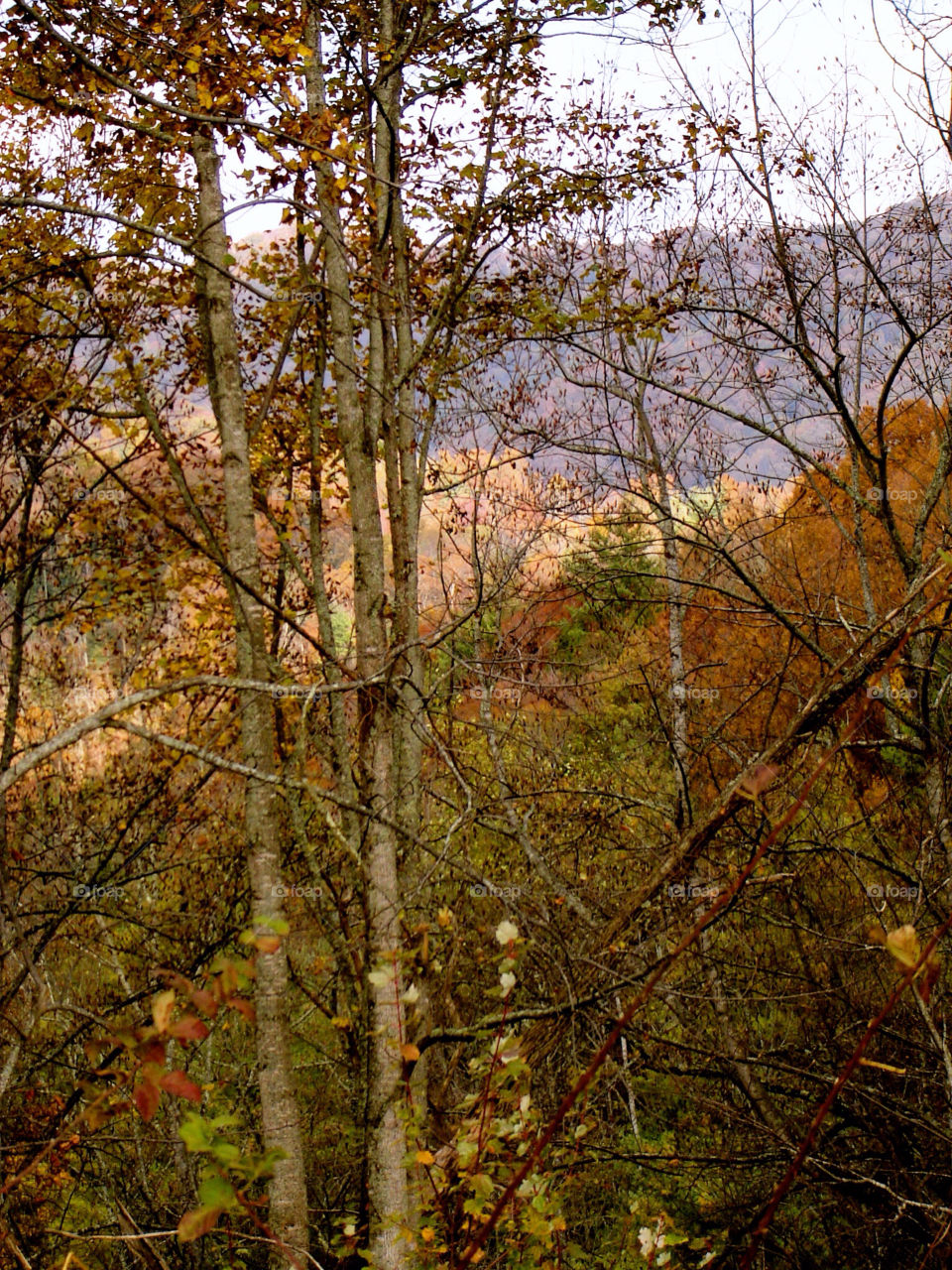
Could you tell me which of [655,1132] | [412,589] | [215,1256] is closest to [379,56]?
[412,589]

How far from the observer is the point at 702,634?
44.8 feet

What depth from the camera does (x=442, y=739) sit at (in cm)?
486

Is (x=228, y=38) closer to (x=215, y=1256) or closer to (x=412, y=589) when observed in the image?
(x=412, y=589)

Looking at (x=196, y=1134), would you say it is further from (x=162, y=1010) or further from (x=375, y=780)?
(x=375, y=780)

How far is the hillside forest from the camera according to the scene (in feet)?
10.1

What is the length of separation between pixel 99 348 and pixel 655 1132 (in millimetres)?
8993

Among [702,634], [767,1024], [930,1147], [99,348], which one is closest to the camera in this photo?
[930,1147]

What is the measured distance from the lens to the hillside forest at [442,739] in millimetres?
3084

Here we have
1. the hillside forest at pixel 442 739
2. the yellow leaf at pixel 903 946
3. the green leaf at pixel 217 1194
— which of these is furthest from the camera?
the hillside forest at pixel 442 739

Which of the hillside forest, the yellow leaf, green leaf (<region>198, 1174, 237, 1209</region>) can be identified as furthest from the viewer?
the hillside forest
